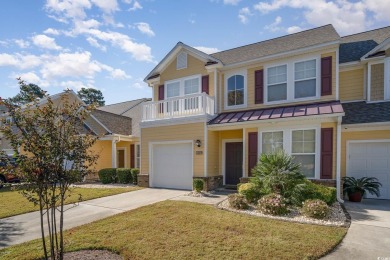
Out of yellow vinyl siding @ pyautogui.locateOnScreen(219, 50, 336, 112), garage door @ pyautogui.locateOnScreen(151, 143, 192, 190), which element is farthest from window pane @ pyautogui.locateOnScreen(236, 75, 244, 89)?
garage door @ pyautogui.locateOnScreen(151, 143, 192, 190)

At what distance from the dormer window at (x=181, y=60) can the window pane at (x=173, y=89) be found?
3.23 feet

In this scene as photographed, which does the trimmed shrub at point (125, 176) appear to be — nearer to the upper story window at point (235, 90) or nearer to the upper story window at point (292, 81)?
the upper story window at point (235, 90)

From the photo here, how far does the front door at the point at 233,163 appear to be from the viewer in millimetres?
12434

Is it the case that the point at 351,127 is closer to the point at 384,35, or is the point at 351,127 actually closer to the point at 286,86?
the point at 286,86

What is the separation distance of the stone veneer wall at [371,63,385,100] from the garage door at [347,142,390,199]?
2236 mm

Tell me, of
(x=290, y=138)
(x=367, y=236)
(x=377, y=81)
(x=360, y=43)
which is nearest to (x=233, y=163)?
(x=290, y=138)

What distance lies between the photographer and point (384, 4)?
10.3 m

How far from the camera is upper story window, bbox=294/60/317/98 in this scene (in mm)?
10828

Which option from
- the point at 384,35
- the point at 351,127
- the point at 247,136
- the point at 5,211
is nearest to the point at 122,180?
the point at 5,211

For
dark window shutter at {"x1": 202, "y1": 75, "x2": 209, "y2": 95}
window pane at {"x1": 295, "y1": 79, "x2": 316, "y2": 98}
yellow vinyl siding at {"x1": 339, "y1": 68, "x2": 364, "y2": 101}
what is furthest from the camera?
dark window shutter at {"x1": 202, "y1": 75, "x2": 209, "y2": 95}

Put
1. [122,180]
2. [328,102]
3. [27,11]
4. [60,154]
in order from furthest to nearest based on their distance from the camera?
1. [122,180]
2. [328,102]
3. [27,11]
4. [60,154]

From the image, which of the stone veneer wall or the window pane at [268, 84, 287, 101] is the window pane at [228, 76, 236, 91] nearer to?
the window pane at [268, 84, 287, 101]

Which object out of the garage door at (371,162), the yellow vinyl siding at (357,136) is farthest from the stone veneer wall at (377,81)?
the garage door at (371,162)

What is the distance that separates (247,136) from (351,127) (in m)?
4.39
